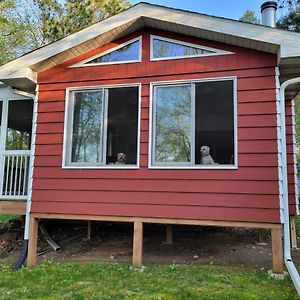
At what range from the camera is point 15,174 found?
657cm

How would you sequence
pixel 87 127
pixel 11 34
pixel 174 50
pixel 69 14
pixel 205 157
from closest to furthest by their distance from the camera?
pixel 205 157, pixel 174 50, pixel 87 127, pixel 69 14, pixel 11 34

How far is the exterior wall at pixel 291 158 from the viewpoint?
653 centimetres

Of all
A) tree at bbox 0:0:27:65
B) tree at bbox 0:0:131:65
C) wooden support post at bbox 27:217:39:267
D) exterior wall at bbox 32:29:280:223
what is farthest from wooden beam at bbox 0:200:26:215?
tree at bbox 0:0:27:65

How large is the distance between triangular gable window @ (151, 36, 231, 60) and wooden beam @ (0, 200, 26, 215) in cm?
351

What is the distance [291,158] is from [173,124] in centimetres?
281

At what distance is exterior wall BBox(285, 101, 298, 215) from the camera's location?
21.4 ft

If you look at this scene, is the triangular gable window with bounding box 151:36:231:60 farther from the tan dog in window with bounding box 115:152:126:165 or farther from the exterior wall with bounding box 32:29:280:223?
the tan dog in window with bounding box 115:152:126:165

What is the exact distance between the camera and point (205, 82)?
536 centimetres

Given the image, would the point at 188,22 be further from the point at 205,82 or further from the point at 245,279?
the point at 245,279

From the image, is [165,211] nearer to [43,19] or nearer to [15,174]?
[15,174]

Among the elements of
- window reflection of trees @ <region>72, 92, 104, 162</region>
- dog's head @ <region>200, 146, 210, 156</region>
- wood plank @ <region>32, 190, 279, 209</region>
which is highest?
window reflection of trees @ <region>72, 92, 104, 162</region>

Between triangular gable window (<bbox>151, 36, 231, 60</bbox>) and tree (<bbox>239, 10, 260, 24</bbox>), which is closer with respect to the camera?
triangular gable window (<bbox>151, 36, 231, 60</bbox>)

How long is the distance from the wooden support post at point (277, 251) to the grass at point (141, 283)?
200 millimetres

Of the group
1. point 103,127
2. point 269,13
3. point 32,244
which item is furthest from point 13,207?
point 269,13
